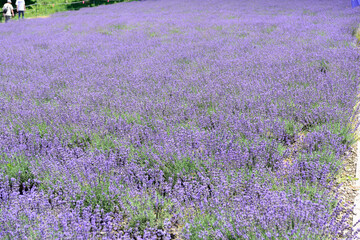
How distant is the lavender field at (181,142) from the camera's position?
6.40ft

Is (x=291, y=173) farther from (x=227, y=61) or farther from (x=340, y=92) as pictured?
(x=227, y=61)

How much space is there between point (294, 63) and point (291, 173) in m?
3.19

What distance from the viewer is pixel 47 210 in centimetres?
210

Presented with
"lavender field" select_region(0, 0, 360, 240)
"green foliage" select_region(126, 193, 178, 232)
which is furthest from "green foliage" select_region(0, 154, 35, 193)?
"green foliage" select_region(126, 193, 178, 232)

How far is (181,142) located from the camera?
286 cm

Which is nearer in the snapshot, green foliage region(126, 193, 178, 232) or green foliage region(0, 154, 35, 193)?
green foliage region(126, 193, 178, 232)

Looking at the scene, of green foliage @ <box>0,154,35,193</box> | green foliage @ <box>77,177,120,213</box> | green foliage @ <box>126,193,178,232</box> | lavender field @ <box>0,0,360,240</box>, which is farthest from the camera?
green foliage @ <box>0,154,35,193</box>

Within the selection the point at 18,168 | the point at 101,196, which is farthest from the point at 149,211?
the point at 18,168

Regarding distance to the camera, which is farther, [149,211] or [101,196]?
[101,196]

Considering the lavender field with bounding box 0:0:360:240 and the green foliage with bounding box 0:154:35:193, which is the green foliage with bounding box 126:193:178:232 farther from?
the green foliage with bounding box 0:154:35:193

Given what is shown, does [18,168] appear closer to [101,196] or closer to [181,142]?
[101,196]

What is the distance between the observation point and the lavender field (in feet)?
6.40

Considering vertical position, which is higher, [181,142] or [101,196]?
[181,142]

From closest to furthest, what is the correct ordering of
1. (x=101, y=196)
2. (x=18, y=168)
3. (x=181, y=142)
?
(x=101, y=196) < (x=18, y=168) < (x=181, y=142)
